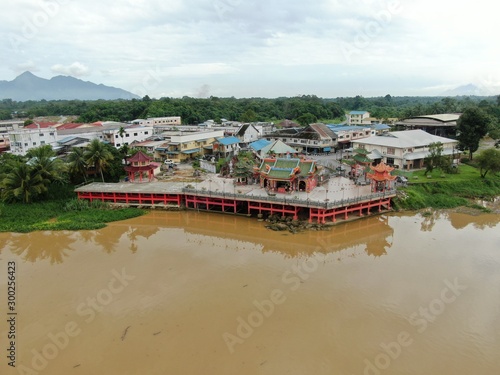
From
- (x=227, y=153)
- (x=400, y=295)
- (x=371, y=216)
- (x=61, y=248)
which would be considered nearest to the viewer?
(x=400, y=295)

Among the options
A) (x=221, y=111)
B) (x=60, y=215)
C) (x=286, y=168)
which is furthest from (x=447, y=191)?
(x=221, y=111)

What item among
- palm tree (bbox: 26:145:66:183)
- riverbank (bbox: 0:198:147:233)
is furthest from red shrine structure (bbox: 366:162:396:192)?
palm tree (bbox: 26:145:66:183)

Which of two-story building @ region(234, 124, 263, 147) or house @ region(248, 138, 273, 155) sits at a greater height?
two-story building @ region(234, 124, 263, 147)

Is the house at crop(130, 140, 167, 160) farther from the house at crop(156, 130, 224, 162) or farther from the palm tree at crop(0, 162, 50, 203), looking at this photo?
the palm tree at crop(0, 162, 50, 203)

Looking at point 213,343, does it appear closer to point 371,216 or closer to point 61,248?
point 61,248

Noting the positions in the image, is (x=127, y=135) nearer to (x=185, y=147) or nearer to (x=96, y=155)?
(x=185, y=147)

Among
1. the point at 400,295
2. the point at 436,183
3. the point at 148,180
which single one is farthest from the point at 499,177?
the point at 148,180
